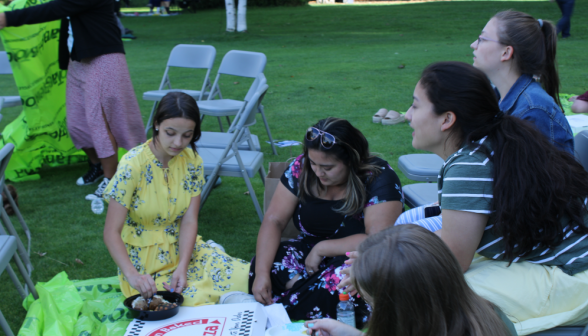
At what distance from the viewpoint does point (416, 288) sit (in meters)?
1.21

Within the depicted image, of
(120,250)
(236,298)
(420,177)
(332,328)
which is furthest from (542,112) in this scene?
(120,250)

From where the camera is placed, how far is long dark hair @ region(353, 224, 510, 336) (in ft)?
3.97

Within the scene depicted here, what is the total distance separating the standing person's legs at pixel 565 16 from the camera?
11.0 meters

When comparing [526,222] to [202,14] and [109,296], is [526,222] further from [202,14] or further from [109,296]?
[202,14]

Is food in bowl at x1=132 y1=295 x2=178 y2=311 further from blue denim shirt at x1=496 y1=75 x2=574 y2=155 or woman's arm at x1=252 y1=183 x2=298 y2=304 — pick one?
blue denim shirt at x1=496 y1=75 x2=574 y2=155

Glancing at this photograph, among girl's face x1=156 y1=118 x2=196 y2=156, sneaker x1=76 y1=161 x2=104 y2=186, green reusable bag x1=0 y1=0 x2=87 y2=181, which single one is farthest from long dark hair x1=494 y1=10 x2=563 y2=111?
green reusable bag x1=0 y1=0 x2=87 y2=181

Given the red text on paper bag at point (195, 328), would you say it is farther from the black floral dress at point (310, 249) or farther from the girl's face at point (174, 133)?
the girl's face at point (174, 133)

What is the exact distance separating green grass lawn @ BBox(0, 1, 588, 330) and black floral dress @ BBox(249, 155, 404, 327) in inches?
32.9

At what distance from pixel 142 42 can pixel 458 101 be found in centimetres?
1380

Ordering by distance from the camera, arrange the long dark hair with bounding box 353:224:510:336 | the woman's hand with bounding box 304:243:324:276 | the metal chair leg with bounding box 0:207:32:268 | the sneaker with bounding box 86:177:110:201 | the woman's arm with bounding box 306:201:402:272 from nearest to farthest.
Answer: the long dark hair with bounding box 353:224:510:336 → the woman's arm with bounding box 306:201:402:272 → the woman's hand with bounding box 304:243:324:276 → the metal chair leg with bounding box 0:207:32:268 → the sneaker with bounding box 86:177:110:201

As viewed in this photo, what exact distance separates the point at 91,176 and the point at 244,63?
2.04 m

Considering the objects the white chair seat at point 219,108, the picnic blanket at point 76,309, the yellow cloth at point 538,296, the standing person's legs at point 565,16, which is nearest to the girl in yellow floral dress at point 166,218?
the picnic blanket at point 76,309

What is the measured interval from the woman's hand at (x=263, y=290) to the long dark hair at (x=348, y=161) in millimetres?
453

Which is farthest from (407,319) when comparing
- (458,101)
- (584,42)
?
(584,42)
